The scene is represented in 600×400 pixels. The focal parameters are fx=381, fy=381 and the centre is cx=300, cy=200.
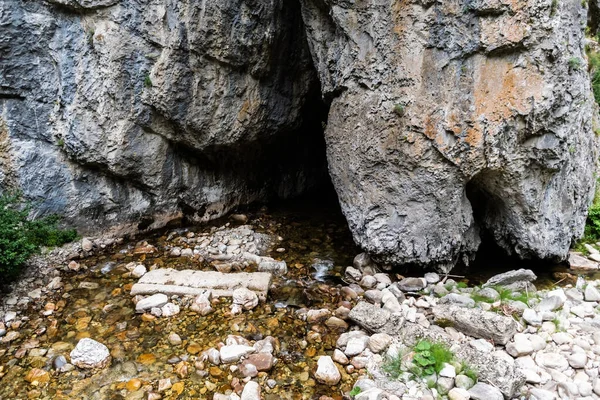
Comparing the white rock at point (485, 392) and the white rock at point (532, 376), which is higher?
the white rock at point (532, 376)

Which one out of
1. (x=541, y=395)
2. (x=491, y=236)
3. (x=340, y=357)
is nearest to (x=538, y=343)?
(x=541, y=395)

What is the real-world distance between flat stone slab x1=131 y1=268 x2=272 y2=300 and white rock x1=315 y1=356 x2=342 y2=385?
1.77m

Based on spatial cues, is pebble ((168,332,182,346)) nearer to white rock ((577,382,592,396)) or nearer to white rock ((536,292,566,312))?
white rock ((577,382,592,396))

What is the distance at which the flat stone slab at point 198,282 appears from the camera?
6229mm

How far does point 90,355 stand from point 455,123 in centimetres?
591

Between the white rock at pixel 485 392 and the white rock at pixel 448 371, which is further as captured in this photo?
the white rock at pixel 448 371

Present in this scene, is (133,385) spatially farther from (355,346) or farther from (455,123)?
(455,123)

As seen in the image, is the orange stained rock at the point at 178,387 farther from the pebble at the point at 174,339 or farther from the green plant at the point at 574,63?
the green plant at the point at 574,63

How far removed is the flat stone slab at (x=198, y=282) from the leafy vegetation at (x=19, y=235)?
1.87m

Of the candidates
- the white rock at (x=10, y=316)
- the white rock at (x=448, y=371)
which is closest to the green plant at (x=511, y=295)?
the white rock at (x=448, y=371)

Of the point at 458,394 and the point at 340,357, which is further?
the point at 340,357

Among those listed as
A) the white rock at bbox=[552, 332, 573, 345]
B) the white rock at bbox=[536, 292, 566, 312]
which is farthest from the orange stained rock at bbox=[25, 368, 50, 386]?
the white rock at bbox=[536, 292, 566, 312]

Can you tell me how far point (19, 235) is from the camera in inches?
246

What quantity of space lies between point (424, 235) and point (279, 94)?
486cm
